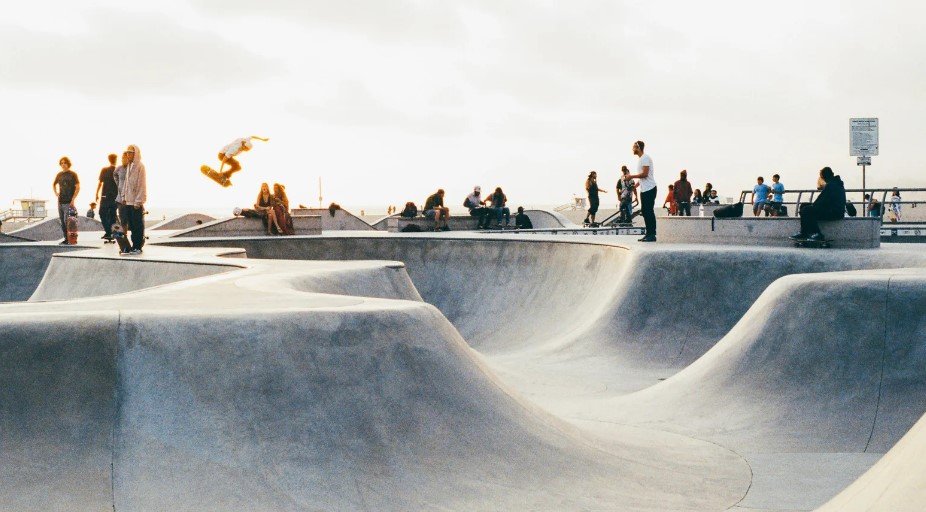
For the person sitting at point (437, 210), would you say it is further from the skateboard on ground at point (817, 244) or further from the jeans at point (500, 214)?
the skateboard on ground at point (817, 244)

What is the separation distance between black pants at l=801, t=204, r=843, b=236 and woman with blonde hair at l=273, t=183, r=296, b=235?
41.5 feet

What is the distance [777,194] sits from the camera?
79.8 ft

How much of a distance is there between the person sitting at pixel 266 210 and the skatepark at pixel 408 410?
1134 cm

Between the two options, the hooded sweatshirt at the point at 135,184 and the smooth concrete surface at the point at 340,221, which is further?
the smooth concrete surface at the point at 340,221

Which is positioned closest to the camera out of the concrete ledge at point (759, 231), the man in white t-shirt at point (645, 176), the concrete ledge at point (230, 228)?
the concrete ledge at point (759, 231)

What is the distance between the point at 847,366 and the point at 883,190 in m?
15.8

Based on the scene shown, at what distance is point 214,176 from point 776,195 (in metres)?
15.0

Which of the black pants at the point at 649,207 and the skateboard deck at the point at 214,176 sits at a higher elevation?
the skateboard deck at the point at 214,176

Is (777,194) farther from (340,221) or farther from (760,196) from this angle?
(340,221)

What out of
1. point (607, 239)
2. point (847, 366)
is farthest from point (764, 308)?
point (607, 239)

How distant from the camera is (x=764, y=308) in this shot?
8547 mm

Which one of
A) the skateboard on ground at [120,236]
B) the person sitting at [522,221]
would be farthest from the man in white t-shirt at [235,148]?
the skateboard on ground at [120,236]

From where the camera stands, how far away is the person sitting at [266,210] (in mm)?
21797

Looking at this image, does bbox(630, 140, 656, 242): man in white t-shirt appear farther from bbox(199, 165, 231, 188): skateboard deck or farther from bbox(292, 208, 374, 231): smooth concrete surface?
bbox(292, 208, 374, 231): smooth concrete surface
